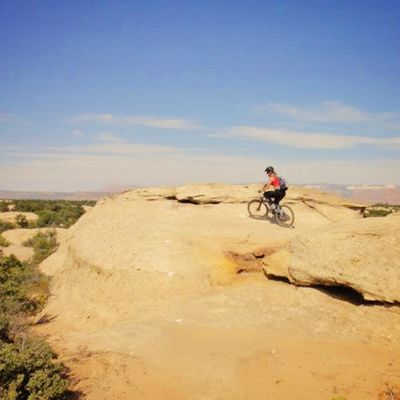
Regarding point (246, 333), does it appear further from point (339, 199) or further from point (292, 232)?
point (339, 199)

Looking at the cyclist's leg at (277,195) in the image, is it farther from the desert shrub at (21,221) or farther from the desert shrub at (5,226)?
the desert shrub at (21,221)

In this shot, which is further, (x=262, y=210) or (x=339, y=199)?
(x=339, y=199)

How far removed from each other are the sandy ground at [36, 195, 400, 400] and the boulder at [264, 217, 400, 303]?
0.44 metres

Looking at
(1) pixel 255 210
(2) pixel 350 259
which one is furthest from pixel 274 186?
(2) pixel 350 259

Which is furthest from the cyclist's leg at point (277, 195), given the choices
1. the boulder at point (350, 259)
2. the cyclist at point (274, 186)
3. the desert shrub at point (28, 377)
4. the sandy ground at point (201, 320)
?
the desert shrub at point (28, 377)

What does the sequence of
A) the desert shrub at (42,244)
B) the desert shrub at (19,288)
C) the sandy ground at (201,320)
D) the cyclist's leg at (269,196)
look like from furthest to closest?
the desert shrub at (42,244) < the cyclist's leg at (269,196) < the desert shrub at (19,288) < the sandy ground at (201,320)

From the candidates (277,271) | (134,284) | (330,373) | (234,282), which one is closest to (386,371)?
(330,373)

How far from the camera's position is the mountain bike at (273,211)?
55.3 feet

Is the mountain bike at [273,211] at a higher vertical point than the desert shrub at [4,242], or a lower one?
higher

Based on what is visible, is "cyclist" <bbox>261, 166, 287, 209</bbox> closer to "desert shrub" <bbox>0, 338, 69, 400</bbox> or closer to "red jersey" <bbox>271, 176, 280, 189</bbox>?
"red jersey" <bbox>271, 176, 280, 189</bbox>

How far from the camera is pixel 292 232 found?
15.8 metres

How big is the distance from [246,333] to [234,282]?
3.44m

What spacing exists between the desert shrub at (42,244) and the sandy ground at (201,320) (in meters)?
4.82

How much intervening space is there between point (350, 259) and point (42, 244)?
20827mm
